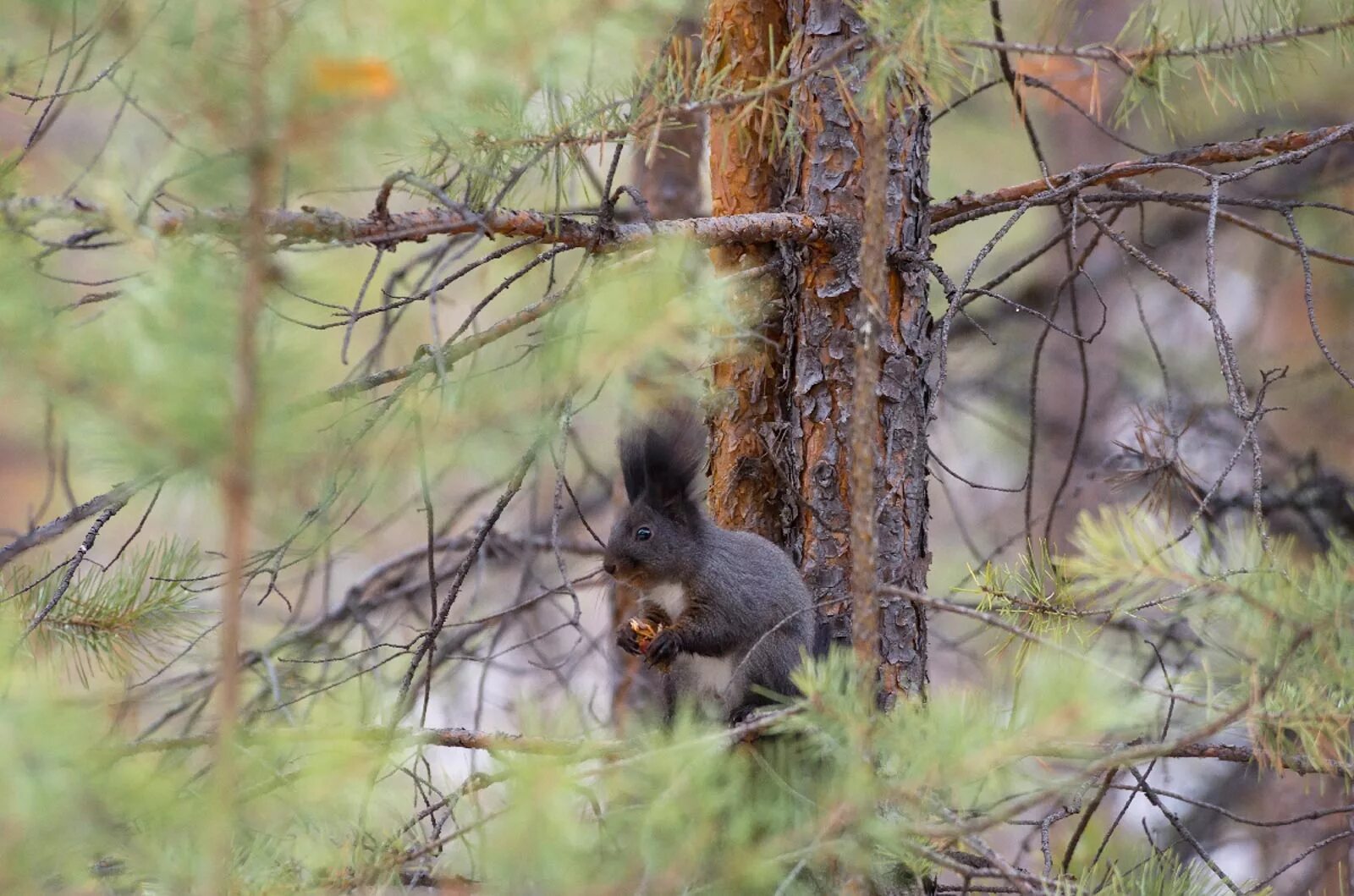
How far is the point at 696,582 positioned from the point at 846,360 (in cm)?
49

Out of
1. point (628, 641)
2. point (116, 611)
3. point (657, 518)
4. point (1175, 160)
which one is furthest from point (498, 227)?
point (1175, 160)

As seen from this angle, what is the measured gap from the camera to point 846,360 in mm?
2080

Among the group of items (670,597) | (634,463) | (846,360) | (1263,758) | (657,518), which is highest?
(846,360)

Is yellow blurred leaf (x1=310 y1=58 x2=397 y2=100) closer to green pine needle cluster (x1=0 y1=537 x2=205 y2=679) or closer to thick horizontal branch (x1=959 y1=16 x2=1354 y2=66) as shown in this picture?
thick horizontal branch (x1=959 y1=16 x2=1354 y2=66)

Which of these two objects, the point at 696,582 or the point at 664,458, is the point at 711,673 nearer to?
the point at 696,582

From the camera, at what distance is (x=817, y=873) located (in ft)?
5.37

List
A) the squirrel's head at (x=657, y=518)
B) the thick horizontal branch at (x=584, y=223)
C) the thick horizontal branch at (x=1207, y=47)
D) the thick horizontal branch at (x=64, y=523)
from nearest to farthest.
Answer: the thick horizontal branch at (x=584, y=223)
the thick horizontal branch at (x=64, y=523)
the thick horizontal branch at (x=1207, y=47)
the squirrel's head at (x=657, y=518)

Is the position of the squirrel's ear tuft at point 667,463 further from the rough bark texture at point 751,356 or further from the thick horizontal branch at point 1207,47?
the thick horizontal branch at point 1207,47

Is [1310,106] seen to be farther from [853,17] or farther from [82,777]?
[82,777]

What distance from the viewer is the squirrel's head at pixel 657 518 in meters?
2.17

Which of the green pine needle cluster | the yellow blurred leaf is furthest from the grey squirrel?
the yellow blurred leaf

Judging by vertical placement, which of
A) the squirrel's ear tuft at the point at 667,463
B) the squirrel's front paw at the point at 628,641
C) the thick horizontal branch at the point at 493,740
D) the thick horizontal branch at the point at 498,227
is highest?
the thick horizontal branch at the point at 498,227

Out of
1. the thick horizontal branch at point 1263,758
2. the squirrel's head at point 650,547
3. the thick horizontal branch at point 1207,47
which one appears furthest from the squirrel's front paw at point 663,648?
the thick horizontal branch at point 1207,47

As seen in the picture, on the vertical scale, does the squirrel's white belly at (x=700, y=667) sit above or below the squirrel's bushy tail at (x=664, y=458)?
below
